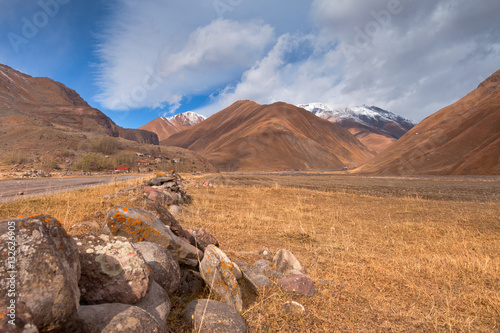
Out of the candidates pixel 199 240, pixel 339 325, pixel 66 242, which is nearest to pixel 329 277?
pixel 339 325

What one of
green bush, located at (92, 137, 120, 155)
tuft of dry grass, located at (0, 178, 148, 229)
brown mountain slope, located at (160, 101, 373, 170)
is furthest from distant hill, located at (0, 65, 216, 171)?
brown mountain slope, located at (160, 101, 373, 170)

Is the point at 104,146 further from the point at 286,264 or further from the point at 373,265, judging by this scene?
the point at 373,265

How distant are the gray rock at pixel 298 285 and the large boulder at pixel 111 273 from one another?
2547 mm

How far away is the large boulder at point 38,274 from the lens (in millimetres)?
1939

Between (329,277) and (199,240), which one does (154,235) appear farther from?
(329,277)

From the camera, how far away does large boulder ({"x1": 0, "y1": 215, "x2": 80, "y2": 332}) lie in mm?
1939

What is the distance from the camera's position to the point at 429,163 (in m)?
61.1

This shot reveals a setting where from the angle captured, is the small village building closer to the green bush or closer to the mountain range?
the green bush

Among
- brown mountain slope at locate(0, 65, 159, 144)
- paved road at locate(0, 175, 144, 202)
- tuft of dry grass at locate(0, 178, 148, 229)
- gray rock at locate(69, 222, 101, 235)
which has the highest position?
brown mountain slope at locate(0, 65, 159, 144)

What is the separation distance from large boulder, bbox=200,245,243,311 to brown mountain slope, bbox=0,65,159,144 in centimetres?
7275

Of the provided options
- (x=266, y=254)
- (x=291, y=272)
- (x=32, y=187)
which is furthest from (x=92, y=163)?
(x=291, y=272)

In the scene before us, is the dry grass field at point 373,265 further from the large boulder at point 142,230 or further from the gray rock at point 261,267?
the large boulder at point 142,230

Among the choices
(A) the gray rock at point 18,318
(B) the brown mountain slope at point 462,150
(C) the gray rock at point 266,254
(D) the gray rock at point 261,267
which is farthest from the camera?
(B) the brown mountain slope at point 462,150

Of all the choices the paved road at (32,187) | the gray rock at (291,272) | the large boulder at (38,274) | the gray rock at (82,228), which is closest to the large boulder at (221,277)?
the gray rock at (291,272)
